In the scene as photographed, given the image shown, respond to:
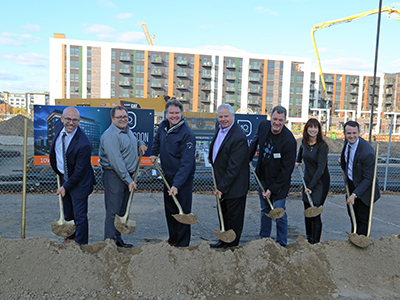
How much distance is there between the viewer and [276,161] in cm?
403

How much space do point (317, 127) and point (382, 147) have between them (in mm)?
22994

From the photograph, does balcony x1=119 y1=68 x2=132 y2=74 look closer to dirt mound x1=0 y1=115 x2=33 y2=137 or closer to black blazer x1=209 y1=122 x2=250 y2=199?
dirt mound x1=0 y1=115 x2=33 y2=137

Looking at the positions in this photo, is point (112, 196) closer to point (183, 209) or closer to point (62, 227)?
point (62, 227)

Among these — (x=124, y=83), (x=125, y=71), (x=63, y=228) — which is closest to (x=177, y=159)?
(x=63, y=228)

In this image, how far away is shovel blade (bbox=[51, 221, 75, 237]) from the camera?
3599 mm

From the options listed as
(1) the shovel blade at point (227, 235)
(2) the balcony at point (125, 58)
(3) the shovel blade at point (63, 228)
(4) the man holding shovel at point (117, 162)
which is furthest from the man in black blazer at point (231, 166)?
(2) the balcony at point (125, 58)

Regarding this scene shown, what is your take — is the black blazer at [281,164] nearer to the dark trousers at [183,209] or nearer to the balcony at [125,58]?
the dark trousers at [183,209]

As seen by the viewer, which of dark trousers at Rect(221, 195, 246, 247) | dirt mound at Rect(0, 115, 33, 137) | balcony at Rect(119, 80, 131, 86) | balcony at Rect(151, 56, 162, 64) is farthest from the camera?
balcony at Rect(151, 56, 162, 64)

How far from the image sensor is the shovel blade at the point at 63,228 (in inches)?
142

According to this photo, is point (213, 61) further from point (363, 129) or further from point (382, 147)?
point (382, 147)

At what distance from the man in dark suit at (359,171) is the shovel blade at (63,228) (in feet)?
11.1

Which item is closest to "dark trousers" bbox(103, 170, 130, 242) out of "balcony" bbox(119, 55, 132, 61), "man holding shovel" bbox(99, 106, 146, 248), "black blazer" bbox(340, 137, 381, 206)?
"man holding shovel" bbox(99, 106, 146, 248)

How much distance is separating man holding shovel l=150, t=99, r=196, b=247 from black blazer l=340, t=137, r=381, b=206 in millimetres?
2096

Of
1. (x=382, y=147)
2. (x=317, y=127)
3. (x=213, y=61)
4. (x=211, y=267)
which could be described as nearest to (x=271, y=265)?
(x=211, y=267)
